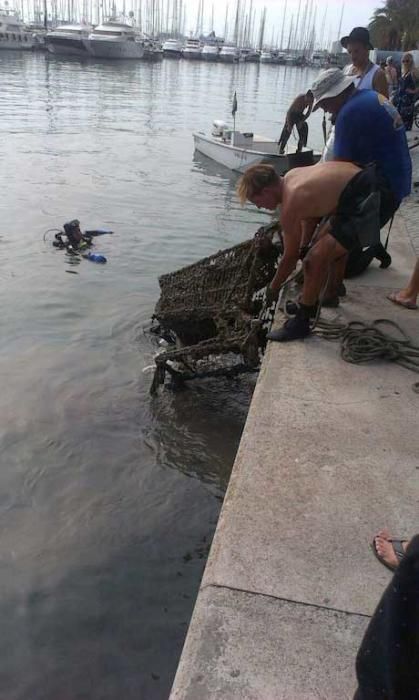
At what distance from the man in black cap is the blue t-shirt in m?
1.14

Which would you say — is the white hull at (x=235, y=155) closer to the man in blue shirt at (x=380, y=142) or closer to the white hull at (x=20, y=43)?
the man in blue shirt at (x=380, y=142)

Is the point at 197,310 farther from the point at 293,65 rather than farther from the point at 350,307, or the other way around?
the point at 293,65

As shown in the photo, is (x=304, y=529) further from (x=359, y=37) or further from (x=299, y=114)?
(x=299, y=114)

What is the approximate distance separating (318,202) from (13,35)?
8619 cm

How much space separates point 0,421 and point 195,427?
1.75m

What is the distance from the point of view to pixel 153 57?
84.2 m

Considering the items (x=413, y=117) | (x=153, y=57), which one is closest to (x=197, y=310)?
(x=413, y=117)

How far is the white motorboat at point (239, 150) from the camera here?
15.6m

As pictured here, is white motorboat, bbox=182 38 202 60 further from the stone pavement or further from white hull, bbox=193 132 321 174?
the stone pavement

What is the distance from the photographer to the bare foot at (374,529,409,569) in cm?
247

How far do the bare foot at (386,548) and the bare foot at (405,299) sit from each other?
2927 mm

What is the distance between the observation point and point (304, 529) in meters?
2.70

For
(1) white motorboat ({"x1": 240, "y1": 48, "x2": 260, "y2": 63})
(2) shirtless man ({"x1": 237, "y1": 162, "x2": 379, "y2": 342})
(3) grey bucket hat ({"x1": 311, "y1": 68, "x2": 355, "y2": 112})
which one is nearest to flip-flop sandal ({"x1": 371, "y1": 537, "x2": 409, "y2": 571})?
(2) shirtless man ({"x1": 237, "y1": 162, "x2": 379, "y2": 342})

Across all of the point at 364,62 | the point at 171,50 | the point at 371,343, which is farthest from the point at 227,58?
the point at 371,343
